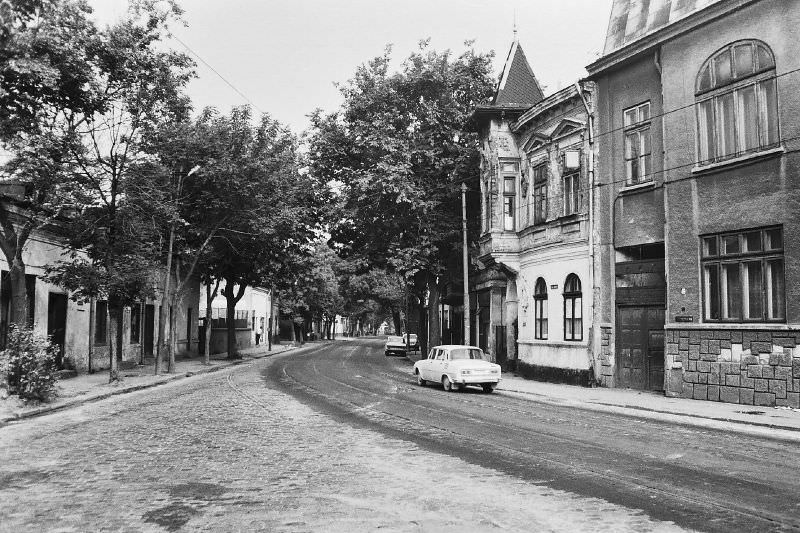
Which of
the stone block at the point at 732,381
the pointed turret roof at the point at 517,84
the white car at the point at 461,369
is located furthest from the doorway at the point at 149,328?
the stone block at the point at 732,381

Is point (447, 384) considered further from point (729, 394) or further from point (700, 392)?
point (729, 394)

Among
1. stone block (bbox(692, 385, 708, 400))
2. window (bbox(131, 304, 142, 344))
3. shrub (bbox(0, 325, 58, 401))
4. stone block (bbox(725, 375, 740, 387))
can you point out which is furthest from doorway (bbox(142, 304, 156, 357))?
stone block (bbox(725, 375, 740, 387))

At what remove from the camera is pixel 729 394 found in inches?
651

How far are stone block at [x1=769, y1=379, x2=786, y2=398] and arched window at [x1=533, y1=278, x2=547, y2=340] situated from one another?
992 cm

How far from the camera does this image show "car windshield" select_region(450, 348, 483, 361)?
21.3m

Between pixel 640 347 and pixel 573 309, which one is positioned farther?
pixel 573 309

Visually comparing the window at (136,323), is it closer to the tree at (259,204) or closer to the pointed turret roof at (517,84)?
the tree at (259,204)

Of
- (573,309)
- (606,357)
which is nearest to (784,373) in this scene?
(606,357)

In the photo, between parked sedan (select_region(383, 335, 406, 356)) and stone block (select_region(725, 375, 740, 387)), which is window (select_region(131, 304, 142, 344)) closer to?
parked sedan (select_region(383, 335, 406, 356))

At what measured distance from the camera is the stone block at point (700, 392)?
1717cm

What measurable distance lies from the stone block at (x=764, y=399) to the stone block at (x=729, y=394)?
51cm

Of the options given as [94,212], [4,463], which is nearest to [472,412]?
[4,463]

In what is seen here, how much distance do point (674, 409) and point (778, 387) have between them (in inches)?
95.8

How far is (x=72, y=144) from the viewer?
60.8ft
